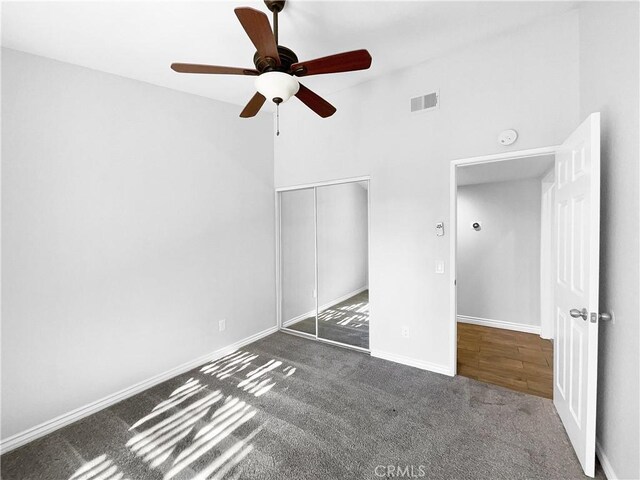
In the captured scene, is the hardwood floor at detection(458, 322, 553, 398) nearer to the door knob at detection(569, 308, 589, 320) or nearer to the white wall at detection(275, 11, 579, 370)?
the white wall at detection(275, 11, 579, 370)

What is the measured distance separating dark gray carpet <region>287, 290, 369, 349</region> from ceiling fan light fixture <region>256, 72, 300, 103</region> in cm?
233

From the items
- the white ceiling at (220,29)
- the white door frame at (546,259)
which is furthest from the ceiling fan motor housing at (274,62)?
the white door frame at (546,259)

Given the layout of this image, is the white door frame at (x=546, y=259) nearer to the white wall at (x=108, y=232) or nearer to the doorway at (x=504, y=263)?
the doorway at (x=504, y=263)

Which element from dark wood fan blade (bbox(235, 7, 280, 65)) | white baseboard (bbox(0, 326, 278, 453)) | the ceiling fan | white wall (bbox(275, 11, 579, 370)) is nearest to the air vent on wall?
white wall (bbox(275, 11, 579, 370))

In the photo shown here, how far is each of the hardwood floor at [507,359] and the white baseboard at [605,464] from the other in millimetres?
723

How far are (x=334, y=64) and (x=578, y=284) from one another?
2033 mm

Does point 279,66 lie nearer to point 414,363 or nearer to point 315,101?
point 315,101

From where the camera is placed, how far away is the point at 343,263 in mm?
3797

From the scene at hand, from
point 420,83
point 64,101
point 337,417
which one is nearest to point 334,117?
point 420,83

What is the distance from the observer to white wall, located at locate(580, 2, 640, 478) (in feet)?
4.81

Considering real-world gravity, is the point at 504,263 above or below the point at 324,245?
below

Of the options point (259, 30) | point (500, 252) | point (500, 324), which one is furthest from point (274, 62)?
point (500, 324)

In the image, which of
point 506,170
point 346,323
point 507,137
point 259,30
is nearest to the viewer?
point 259,30

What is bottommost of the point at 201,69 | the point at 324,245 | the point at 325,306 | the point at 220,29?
the point at 325,306
